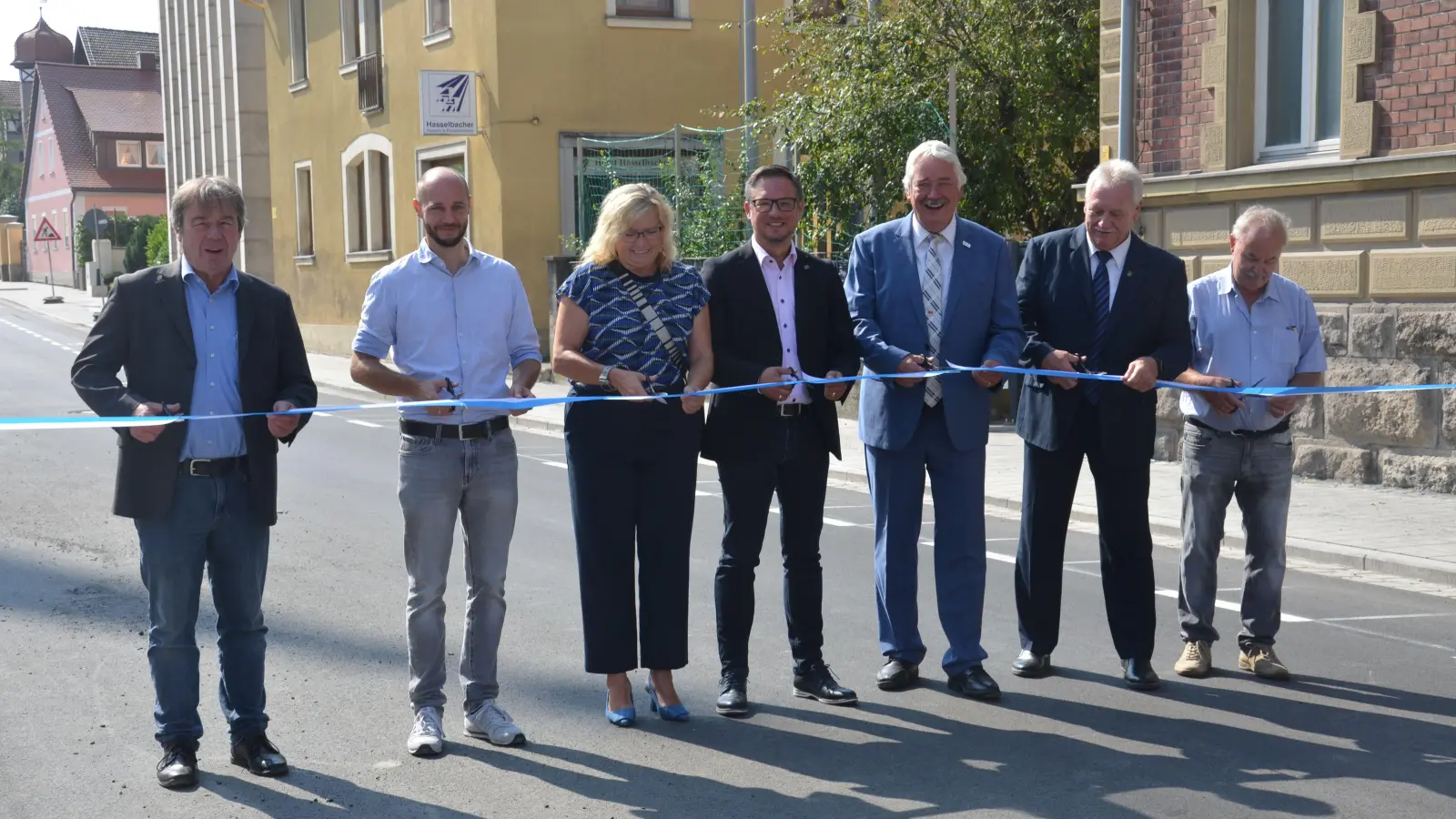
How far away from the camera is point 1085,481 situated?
12617mm

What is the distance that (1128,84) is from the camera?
1421 cm

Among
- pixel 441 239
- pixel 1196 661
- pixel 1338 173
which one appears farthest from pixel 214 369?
pixel 1338 173

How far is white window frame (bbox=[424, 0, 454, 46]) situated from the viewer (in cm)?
2523

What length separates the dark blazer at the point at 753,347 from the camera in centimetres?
616

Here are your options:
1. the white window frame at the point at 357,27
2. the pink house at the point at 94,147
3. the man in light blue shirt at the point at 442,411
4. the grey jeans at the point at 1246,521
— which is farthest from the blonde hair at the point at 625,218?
the pink house at the point at 94,147

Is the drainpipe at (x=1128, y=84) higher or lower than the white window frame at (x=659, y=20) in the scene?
lower

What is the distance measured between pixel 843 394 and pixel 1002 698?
1.31 meters

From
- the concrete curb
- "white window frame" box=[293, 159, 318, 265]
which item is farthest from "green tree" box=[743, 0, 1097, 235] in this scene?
"white window frame" box=[293, 159, 318, 265]

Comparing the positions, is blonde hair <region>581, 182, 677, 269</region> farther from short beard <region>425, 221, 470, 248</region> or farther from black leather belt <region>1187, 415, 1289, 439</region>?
black leather belt <region>1187, 415, 1289, 439</region>

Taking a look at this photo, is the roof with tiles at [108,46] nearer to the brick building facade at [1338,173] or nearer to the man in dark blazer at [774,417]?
the brick building facade at [1338,173]

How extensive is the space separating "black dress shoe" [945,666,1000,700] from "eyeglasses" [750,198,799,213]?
1.90 m

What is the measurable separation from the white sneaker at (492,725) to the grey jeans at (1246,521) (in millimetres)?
2761

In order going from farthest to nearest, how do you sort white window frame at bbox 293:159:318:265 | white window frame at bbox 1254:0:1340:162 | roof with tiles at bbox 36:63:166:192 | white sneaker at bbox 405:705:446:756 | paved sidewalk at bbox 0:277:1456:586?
roof with tiles at bbox 36:63:166:192 → white window frame at bbox 293:159:318:265 → white window frame at bbox 1254:0:1340:162 → paved sidewalk at bbox 0:277:1456:586 → white sneaker at bbox 405:705:446:756

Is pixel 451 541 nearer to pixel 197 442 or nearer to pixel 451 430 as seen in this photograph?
pixel 451 430
